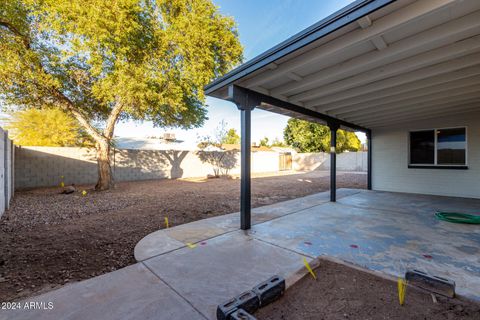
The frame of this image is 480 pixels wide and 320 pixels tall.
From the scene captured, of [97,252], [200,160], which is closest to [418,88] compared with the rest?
[97,252]

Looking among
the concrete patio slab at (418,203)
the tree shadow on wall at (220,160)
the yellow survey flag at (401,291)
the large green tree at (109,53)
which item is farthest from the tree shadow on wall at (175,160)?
the yellow survey flag at (401,291)

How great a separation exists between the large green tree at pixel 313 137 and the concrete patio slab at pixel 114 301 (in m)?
19.2

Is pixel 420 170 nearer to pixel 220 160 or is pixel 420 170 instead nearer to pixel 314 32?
pixel 314 32

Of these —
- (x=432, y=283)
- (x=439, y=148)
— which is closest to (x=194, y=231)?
(x=432, y=283)

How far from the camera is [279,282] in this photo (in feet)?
5.58

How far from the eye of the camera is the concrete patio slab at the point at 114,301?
1.63 metres

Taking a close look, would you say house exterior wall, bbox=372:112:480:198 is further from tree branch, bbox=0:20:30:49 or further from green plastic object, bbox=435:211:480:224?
tree branch, bbox=0:20:30:49

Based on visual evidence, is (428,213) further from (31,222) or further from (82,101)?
(82,101)

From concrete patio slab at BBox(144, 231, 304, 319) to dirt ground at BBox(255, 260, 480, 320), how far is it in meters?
0.40

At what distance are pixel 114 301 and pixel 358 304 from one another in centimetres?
198

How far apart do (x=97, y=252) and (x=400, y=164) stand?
875 centimetres

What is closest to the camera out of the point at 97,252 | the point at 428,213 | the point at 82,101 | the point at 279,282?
the point at 279,282

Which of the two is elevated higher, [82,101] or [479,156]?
[82,101]

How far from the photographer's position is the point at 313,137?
19.7 m
